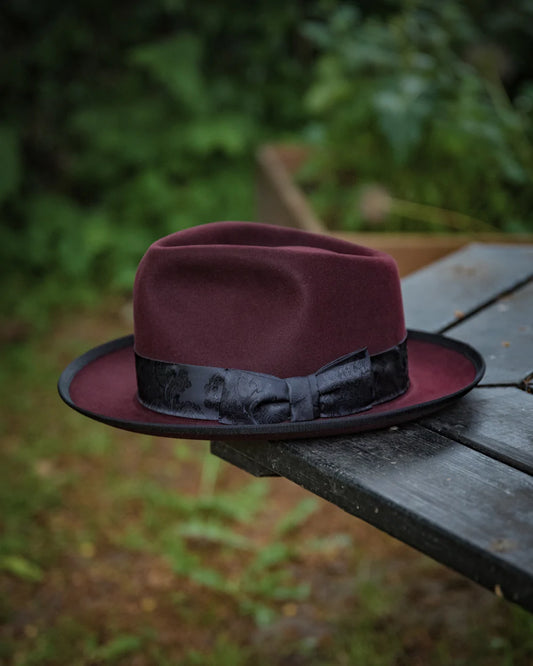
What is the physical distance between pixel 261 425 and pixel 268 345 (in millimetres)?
149

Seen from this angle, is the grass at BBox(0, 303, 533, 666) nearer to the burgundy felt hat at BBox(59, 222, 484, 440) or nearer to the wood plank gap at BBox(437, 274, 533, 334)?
the wood plank gap at BBox(437, 274, 533, 334)

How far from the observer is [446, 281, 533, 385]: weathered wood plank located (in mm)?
1509

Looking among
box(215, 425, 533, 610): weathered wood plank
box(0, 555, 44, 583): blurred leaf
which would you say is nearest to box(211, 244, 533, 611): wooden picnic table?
box(215, 425, 533, 610): weathered wood plank

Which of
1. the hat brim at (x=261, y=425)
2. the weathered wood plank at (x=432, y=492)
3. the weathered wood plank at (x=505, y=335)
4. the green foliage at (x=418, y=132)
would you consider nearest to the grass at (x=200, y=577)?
the weathered wood plank at (x=505, y=335)

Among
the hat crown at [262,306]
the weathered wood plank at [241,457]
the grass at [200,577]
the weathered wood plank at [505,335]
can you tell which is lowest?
the grass at [200,577]

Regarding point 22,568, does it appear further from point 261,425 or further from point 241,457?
point 261,425

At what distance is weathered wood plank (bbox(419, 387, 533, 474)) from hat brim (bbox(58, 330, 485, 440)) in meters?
0.05

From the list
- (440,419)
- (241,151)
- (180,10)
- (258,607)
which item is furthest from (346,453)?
(180,10)

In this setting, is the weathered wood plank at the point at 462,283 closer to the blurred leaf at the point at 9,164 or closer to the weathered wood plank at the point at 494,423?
the weathered wood plank at the point at 494,423

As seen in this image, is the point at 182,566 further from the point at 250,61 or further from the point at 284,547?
the point at 250,61

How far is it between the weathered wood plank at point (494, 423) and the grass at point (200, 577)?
1.00 metres

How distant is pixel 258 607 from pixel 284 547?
263 mm

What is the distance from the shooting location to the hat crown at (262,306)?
1.23 metres

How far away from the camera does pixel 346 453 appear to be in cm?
118
